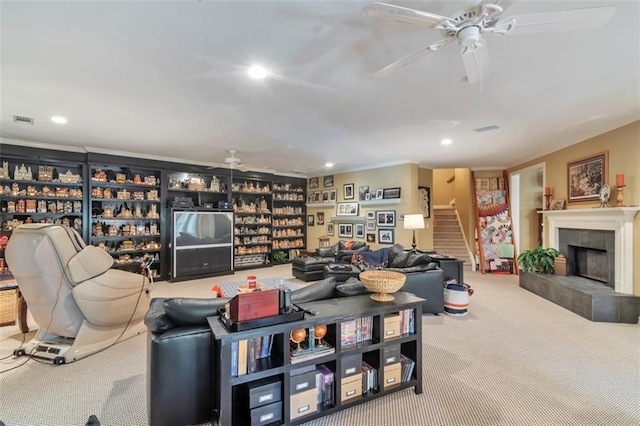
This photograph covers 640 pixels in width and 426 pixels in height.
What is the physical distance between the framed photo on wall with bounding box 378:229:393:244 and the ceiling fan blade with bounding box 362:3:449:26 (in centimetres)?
549

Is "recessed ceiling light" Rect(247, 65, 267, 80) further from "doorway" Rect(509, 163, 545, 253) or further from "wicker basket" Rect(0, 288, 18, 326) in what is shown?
"doorway" Rect(509, 163, 545, 253)

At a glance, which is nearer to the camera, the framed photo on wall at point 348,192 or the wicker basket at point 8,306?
the wicker basket at point 8,306

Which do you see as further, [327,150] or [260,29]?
[327,150]

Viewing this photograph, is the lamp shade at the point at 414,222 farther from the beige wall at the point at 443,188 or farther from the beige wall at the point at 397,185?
the beige wall at the point at 443,188

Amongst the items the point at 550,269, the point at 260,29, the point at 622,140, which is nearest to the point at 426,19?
the point at 260,29

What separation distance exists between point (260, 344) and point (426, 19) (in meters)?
2.14

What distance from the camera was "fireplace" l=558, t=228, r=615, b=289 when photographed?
13.9 ft

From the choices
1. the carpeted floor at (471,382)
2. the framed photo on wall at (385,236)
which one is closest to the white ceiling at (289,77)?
the framed photo on wall at (385,236)

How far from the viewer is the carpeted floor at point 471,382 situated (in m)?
2.00

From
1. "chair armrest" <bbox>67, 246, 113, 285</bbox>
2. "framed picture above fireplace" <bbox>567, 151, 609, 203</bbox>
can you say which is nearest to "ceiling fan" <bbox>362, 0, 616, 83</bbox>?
"chair armrest" <bbox>67, 246, 113, 285</bbox>

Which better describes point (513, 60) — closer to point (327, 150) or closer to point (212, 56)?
point (212, 56)

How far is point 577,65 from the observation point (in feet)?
7.88

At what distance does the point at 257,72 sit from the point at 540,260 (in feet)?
18.4

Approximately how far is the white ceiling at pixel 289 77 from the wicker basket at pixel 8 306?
2.22 metres
